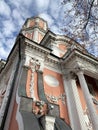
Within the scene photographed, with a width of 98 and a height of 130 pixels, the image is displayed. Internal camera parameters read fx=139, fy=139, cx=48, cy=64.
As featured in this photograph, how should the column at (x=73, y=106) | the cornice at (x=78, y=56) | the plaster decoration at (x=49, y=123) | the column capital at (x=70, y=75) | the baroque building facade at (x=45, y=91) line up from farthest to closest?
1. the column capital at (x=70, y=75)
2. the cornice at (x=78, y=56)
3. the column at (x=73, y=106)
4. the baroque building facade at (x=45, y=91)
5. the plaster decoration at (x=49, y=123)

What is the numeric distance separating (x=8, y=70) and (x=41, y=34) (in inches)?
426

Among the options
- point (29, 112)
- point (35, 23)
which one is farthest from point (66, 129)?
point (35, 23)

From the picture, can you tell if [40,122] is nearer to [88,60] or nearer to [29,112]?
[29,112]

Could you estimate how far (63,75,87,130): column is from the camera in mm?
8812

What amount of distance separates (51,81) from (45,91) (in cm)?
137

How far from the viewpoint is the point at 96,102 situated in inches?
469

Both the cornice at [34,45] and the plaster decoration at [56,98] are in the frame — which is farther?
the cornice at [34,45]

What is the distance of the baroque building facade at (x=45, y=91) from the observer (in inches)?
263

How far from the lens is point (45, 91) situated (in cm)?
979

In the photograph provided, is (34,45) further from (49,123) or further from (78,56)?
(49,123)

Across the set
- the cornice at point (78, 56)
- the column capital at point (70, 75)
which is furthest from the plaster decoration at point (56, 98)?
the cornice at point (78, 56)

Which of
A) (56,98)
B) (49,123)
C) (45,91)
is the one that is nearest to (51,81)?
(45,91)

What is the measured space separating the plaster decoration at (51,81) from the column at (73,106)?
33.3 inches

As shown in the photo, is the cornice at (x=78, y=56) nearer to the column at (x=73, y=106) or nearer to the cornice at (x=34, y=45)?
the column at (x=73, y=106)
